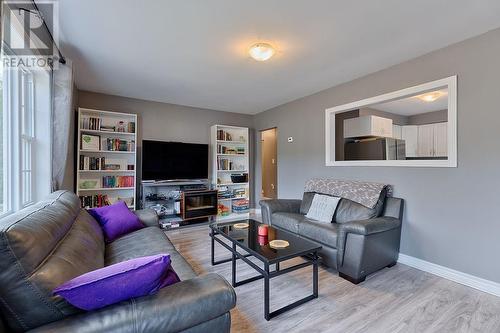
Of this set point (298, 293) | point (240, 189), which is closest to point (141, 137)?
point (240, 189)

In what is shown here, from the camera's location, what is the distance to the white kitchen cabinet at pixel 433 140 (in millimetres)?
4934

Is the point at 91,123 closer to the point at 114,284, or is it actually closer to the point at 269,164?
the point at 114,284

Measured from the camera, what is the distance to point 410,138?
5.54 metres

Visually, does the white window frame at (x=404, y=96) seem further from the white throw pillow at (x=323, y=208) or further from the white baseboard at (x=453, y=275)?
the white baseboard at (x=453, y=275)

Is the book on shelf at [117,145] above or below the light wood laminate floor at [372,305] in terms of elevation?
above

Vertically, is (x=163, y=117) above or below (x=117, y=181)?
above

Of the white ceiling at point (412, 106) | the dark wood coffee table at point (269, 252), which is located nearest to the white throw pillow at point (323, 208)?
the dark wood coffee table at point (269, 252)

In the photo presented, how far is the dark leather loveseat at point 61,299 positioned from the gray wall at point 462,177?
2.56 metres

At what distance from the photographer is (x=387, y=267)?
262cm

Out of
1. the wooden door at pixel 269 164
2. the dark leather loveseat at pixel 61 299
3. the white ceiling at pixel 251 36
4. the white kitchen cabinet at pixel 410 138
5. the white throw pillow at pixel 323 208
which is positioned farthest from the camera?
the wooden door at pixel 269 164

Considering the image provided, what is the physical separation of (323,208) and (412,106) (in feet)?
11.7

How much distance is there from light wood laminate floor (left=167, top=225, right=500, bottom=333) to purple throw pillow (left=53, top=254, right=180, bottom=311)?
1021mm

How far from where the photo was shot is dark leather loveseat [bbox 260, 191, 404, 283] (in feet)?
7.38

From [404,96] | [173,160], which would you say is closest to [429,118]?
[404,96]
